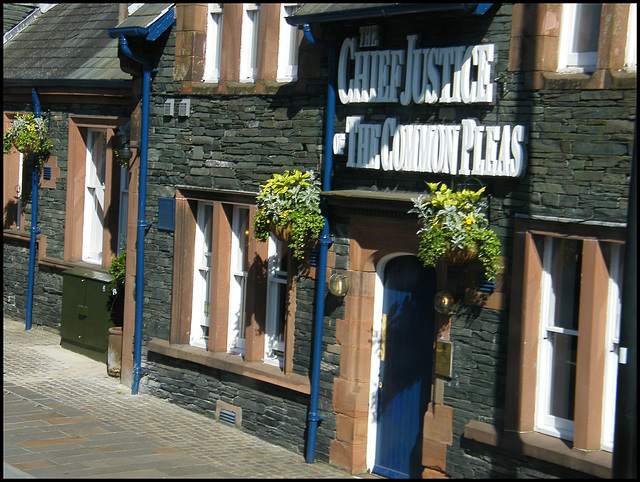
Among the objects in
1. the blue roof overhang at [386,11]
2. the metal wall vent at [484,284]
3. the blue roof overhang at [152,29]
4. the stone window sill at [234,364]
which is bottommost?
the stone window sill at [234,364]

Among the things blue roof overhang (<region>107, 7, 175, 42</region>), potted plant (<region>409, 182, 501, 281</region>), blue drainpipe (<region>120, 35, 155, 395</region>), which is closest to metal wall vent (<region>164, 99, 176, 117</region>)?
blue drainpipe (<region>120, 35, 155, 395</region>)

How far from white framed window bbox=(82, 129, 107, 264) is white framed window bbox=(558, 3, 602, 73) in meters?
9.41

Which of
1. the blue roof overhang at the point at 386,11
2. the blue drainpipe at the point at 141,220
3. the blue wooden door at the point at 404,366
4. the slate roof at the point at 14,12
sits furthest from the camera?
the slate roof at the point at 14,12

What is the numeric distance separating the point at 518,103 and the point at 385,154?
5.25 ft

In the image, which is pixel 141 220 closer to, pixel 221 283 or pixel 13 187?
pixel 221 283

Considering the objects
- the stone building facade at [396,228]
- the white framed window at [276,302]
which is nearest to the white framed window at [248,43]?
the stone building facade at [396,228]

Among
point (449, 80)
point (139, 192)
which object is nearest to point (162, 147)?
point (139, 192)

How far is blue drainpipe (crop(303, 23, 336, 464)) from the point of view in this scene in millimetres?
10125

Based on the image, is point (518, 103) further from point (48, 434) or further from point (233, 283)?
point (48, 434)

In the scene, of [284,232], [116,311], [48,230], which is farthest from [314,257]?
[48,230]

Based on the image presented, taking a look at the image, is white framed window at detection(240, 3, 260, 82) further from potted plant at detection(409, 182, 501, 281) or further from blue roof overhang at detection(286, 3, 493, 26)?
potted plant at detection(409, 182, 501, 281)

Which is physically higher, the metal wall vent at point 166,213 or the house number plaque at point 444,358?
the metal wall vent at point 166,213

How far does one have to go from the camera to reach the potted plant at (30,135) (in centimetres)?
1627

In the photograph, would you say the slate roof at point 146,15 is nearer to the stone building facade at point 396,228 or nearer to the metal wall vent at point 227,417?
the stone building facade at point 396,228
